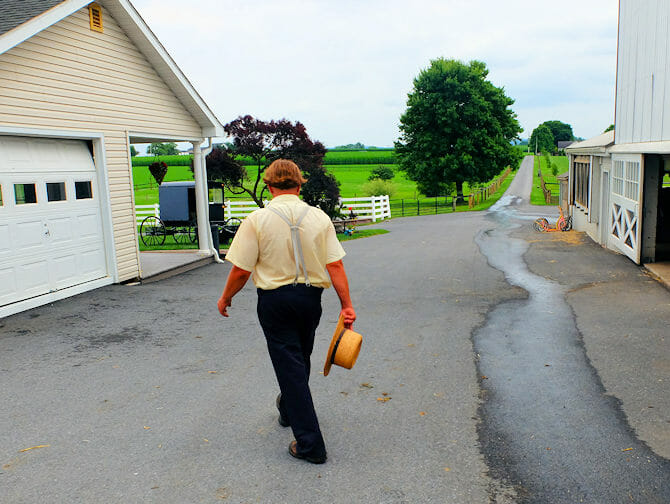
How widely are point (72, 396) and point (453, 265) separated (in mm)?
9816

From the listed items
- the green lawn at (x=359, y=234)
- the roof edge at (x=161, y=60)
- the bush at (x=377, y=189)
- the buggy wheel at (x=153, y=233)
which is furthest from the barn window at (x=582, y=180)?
the bush at (x=377, y=189)

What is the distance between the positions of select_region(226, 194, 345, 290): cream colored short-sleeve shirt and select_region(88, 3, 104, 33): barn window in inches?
340

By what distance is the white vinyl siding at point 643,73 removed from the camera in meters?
10.9

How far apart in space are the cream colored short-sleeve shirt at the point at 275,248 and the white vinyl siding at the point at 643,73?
8890 millimetres

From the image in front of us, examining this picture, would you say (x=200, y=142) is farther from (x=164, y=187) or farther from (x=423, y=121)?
(x=423, y=121)

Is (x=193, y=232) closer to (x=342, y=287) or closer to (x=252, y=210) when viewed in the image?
(x=252, y=210)

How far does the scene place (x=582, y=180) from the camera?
70.3ft

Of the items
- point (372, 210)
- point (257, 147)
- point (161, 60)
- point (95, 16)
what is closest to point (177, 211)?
point (257, 147)

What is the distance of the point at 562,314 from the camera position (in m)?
8.95

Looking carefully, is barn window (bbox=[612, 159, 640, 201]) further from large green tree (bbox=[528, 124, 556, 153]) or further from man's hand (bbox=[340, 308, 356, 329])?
large green tree (bbox=[528, 124, 556, 153])

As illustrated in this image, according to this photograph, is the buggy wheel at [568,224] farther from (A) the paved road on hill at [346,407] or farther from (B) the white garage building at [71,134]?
(B) the white garage building at [71,134]

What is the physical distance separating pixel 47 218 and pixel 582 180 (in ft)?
58.3

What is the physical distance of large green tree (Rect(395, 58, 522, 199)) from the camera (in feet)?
130

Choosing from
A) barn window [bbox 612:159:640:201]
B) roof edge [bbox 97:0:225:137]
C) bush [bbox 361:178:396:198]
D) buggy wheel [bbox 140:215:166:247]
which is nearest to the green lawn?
buggy wheel [bbox 140:215:166:247]
